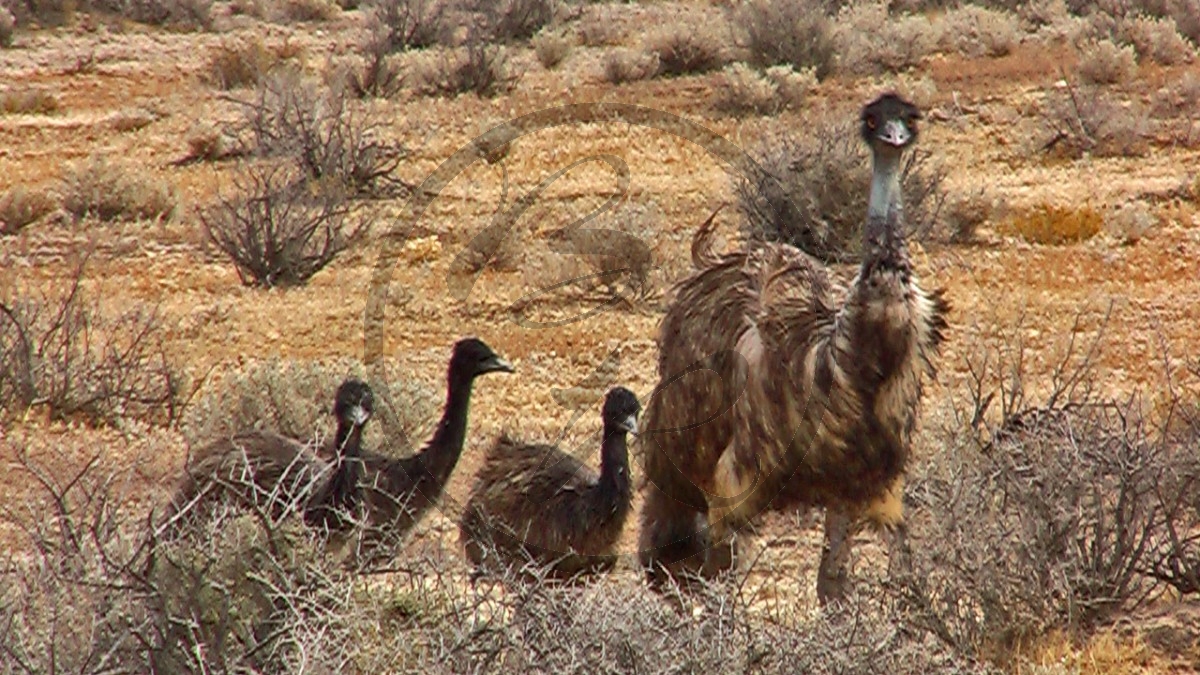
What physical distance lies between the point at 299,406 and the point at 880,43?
1321cm

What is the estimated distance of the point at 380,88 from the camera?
66.0 feet

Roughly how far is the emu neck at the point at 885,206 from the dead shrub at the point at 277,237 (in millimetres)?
7466

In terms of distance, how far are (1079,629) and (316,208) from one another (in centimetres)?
929

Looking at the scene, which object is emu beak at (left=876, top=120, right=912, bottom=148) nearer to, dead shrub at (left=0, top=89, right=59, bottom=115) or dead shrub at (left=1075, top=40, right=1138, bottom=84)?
dead shrub at (left=1075, top=40, right=1138, bottom=84)

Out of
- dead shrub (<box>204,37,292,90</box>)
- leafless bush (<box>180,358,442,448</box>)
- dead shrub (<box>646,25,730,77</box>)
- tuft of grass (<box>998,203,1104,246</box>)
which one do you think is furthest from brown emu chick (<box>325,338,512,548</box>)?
dead shrub (<box>204,37,292,90</box>)

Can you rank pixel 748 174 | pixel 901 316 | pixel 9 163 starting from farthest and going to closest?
pixel 9 163
pixel 748 174
pixel 901 316

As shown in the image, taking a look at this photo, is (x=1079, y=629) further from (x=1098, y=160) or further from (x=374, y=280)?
(x=1098, y=160)

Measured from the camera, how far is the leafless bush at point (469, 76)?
20.0 metres

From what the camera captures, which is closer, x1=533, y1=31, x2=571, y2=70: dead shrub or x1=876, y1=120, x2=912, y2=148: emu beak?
x1=876, y1=120, x2=912, y2=148: emu beak

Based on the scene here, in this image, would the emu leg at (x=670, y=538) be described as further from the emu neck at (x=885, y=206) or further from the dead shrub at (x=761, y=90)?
the dead shrub at (x=761, y=90)

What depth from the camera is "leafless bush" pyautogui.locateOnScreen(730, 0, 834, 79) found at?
2000cm

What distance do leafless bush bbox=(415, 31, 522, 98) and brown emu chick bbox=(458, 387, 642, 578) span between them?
1293cm

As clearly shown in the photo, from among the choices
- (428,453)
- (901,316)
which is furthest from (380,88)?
(901,316)

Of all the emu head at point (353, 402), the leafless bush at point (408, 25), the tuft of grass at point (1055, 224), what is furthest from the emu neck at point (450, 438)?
the leafless bush at point (408, 25)
